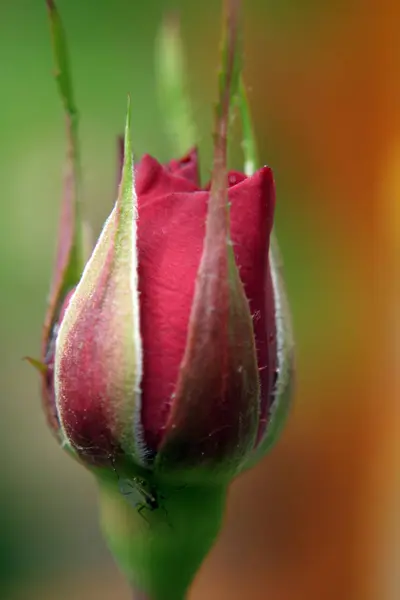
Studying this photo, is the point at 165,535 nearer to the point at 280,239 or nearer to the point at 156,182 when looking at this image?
the point at 156,182

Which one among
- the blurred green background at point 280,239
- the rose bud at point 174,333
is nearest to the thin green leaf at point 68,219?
the rose bud at point 174,333

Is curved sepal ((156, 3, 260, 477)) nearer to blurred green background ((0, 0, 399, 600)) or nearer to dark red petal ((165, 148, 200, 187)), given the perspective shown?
dark red petal ((165, 148, 200, 187))

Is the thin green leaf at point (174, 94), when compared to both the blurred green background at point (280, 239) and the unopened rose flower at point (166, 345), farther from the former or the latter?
the blurred green background at point (280, 239)

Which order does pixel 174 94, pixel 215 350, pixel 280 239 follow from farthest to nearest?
pixel 280 239, pixel 174 94, pixel 215 350

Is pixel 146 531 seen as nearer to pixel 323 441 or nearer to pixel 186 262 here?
pixel 186 262

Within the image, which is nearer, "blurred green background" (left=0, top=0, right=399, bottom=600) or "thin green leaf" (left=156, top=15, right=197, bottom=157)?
"thin green leaf" (left=156, top=15, right=197, bottom=157)

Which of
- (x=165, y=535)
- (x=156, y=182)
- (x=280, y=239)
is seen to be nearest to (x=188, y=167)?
(x=156, y=182)

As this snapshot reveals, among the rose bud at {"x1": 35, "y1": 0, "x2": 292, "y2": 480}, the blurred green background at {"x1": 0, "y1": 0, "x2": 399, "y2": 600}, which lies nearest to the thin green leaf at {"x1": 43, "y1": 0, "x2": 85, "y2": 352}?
the rose bud at {"x1": 35, "y1": 0, "x2": 292, "y2": 480}

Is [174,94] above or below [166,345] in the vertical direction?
above

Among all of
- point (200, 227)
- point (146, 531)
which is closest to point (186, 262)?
point (200, 227)
